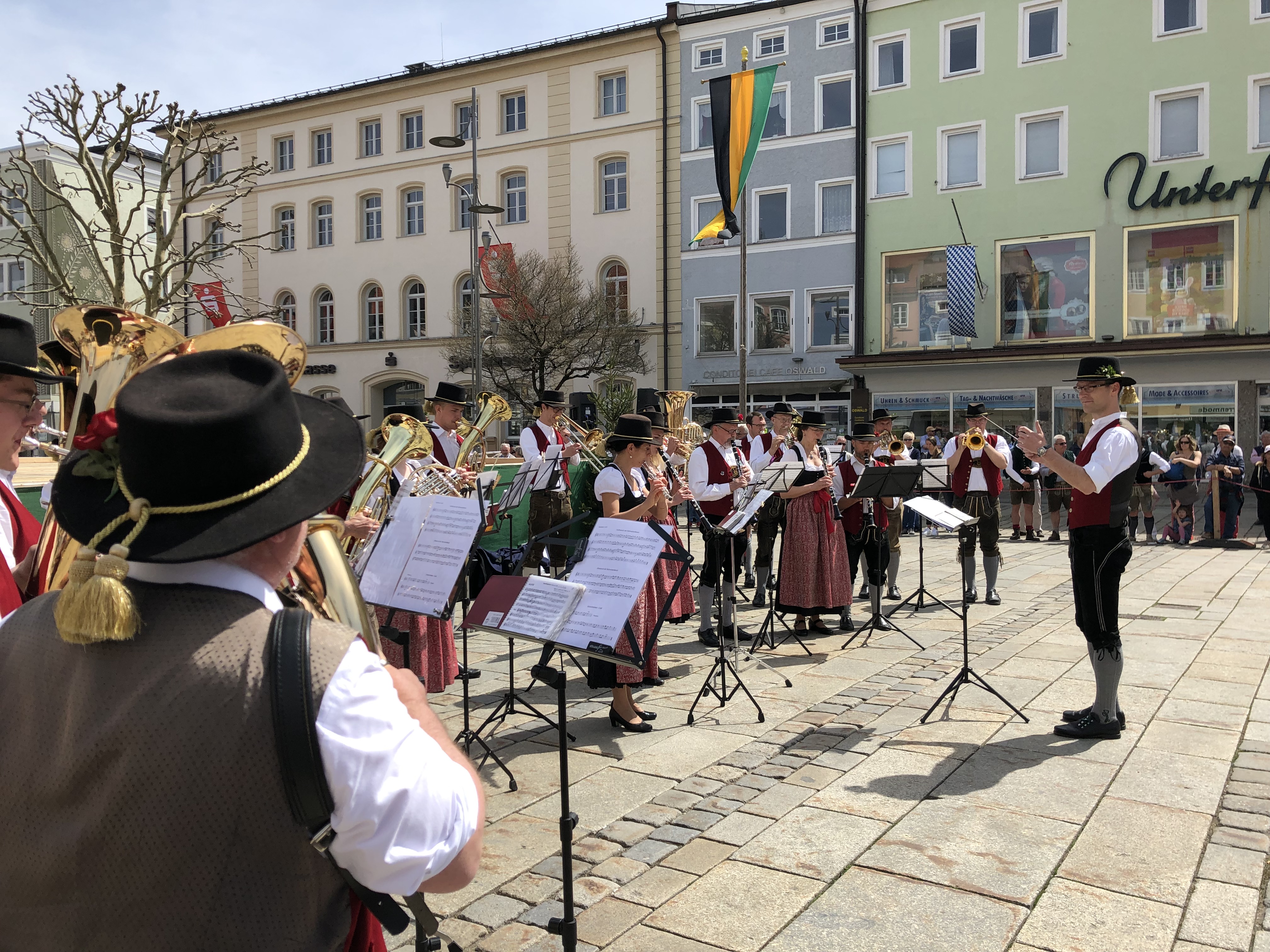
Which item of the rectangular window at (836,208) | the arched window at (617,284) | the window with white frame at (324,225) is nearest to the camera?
the rectangular window at (836,208)

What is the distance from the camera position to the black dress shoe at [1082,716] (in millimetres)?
5449

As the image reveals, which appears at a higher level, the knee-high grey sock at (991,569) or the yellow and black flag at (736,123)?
the yellow and black flag at (736,123)

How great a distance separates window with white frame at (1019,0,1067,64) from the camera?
23.8 metres

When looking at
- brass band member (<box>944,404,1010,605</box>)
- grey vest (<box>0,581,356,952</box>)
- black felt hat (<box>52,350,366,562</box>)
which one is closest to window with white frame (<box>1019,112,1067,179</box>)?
brass band member (<box>944,404,1010,605</box>)

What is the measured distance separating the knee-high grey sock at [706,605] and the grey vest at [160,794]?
682 cm

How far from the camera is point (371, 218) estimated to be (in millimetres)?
34062

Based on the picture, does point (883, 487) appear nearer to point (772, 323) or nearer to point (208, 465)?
point (208, 465)

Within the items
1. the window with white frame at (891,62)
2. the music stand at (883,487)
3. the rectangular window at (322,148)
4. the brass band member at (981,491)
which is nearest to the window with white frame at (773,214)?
the window with white frame at (891,62)

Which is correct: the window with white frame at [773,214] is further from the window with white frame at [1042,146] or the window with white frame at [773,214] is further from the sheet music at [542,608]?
the sheet music at [542,608]

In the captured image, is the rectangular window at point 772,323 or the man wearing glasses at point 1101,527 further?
the rectangular window at point 772,323

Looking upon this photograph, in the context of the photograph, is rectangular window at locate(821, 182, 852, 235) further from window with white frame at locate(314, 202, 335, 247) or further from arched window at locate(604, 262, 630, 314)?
window with white frame at locate(314, 202, 335, 247)

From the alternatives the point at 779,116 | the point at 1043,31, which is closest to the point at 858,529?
the point at 1043,31

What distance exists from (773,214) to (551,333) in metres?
7.11

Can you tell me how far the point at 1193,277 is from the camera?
23.0 m
